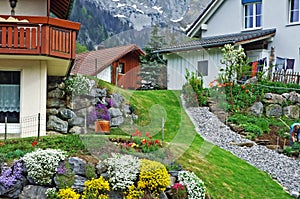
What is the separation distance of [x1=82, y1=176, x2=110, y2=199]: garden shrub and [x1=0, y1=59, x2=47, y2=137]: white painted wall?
513 centimetres

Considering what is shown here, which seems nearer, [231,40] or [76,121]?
[76,121]

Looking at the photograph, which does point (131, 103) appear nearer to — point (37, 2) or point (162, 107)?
point (162, 107)

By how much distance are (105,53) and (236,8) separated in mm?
11176

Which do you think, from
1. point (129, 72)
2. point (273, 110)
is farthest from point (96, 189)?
point (129, 72)

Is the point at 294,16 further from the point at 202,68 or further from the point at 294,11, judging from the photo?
the point at 202,68

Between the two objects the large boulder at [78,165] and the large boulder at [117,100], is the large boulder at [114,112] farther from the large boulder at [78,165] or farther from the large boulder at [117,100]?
the large boulder at [78,165]

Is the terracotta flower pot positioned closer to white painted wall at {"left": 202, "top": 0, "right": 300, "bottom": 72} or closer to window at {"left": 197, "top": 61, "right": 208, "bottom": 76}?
window at {"left": 197, "top": 61, "right": 208, "bottom": 76}

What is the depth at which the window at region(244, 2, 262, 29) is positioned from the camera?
27.5 meters

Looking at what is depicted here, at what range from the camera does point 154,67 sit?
97.6 feet

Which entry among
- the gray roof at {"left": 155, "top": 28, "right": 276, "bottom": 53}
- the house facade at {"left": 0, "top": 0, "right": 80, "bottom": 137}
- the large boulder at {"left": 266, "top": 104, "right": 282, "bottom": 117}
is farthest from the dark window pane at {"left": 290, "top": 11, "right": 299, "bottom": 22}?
the house facade at {"left": 0, "top": 0, "right": 80, "bottom": 137}

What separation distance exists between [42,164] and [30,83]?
5.11 m

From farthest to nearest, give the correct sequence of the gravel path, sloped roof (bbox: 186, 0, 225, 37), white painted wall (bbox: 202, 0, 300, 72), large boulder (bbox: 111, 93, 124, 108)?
sloped roof (bbox: 186, 0, 225, 37), white painted wall (bbox: 202, 0, 300, 72), large boulder (bbox: 111, 93, 124, 108), the gravel path

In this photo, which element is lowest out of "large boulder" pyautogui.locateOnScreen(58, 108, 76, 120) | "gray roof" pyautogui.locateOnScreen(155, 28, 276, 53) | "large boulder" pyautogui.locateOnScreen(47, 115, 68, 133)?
"large boulder" pyautogui.locateOnScreen(47, 115, 68, 133)

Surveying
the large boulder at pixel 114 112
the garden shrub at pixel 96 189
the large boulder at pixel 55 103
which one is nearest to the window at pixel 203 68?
the large boulder at pixel 114 112
